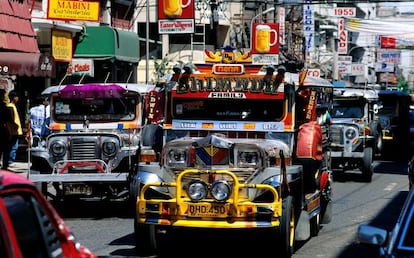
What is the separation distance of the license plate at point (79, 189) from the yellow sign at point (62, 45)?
13.2 m

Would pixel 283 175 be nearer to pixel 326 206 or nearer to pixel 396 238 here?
pixel 326 206

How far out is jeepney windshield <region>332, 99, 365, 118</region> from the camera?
24422 mm

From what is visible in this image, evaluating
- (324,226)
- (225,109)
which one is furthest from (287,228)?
(324,226)

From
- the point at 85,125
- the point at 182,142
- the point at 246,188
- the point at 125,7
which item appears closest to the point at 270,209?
the point at 246,188

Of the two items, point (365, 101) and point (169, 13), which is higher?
point (169, 13)

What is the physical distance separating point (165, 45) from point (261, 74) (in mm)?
37728

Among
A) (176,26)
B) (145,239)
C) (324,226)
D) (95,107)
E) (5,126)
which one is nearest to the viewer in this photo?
(145,239)

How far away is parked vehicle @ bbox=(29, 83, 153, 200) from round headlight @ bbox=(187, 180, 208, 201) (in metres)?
3.90

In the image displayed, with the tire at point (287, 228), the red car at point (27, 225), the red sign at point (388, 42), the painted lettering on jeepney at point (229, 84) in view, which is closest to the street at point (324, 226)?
the tire at point (287, 228)

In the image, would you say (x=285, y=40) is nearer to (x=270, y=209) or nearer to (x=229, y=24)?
(x=229, y=24)

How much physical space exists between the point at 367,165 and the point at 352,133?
0.98m

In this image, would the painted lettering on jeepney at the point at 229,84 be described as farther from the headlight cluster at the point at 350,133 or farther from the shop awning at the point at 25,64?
the headlight cluster at the point at 350,133

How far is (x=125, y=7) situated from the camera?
37.7 m

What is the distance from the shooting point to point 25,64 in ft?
71.3
